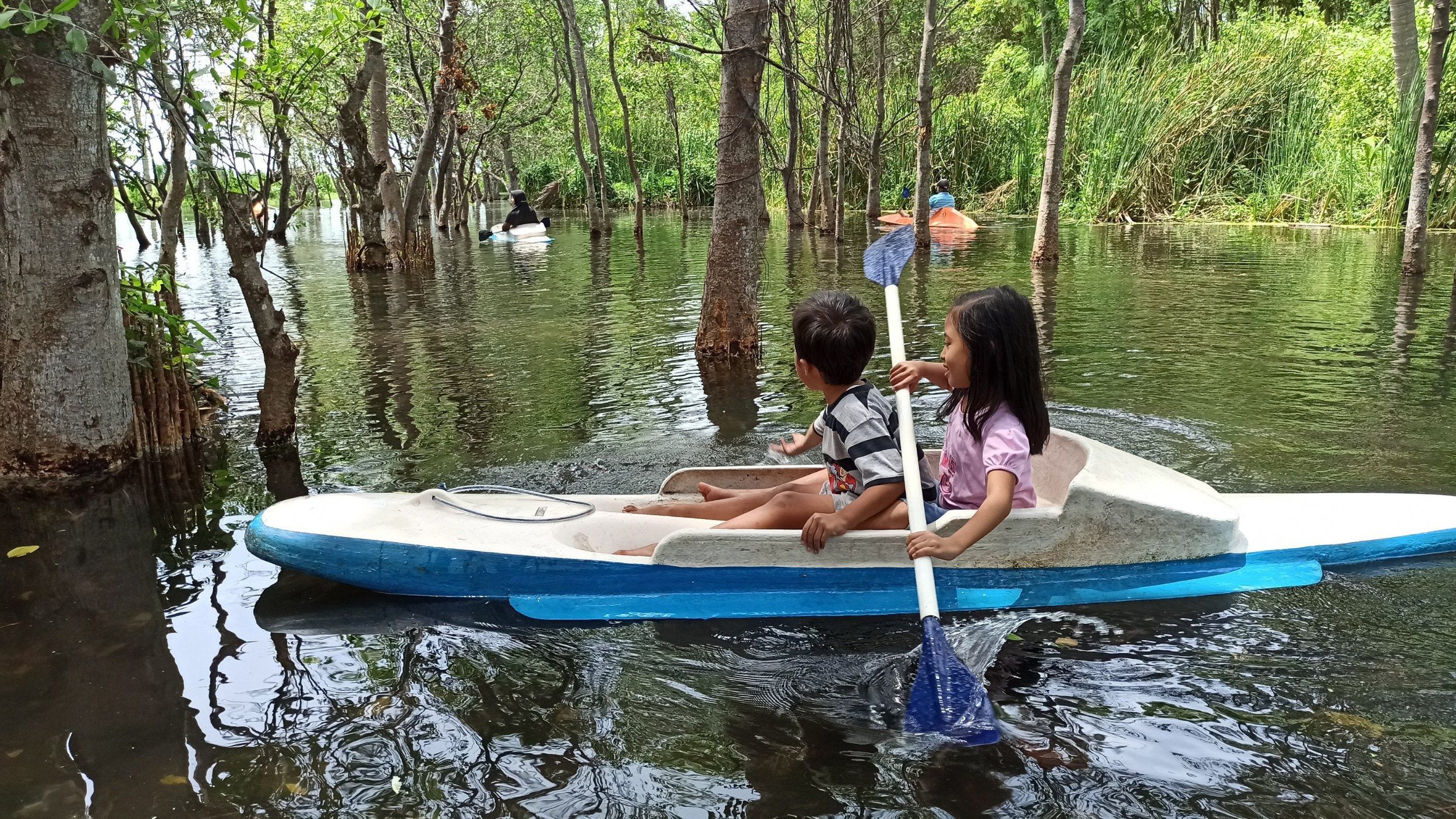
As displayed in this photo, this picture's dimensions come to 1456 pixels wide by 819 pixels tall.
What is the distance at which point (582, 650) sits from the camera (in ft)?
10.9

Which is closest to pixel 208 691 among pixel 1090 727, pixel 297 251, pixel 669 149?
pixel 1090 727

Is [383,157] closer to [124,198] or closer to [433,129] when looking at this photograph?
[433,129]

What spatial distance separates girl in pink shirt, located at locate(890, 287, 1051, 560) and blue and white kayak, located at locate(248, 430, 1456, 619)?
0.19m

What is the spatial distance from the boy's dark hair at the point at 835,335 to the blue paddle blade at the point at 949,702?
3.14 ft

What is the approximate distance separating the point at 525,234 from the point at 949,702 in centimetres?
1951

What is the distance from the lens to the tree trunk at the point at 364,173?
1267cm

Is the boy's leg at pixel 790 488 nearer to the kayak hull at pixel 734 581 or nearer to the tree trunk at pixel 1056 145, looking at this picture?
the kayak hull at pixel 734 581

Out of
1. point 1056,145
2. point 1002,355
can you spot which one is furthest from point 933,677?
point 1056,145

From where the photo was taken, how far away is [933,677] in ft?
9.33

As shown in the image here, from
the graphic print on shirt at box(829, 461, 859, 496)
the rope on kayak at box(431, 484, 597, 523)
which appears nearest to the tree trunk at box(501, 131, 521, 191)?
the rope on kayak at box(431, 484, 597, 523)

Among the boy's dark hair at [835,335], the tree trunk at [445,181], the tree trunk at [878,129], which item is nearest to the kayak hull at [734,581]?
the boy's dark hair at [835,335]

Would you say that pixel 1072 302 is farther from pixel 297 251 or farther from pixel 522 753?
pixel 297 251

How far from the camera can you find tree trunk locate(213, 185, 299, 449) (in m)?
4.93

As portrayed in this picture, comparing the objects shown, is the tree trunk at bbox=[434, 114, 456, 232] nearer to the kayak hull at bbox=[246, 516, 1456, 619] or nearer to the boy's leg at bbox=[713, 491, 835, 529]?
the kayak hull at bbox=[246, 516, 1456, 619]
